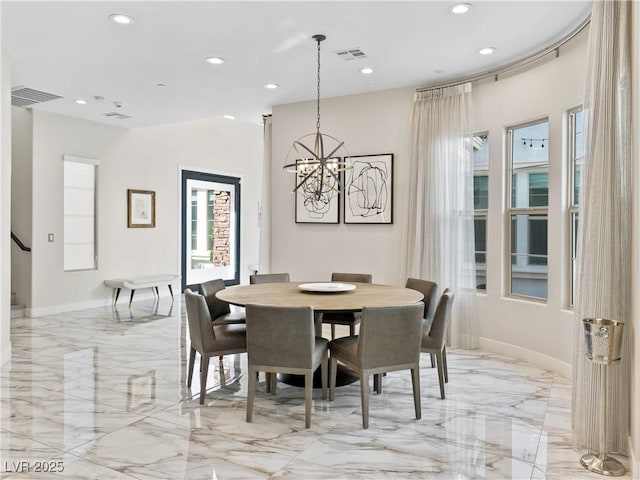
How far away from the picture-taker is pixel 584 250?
2.91 meters

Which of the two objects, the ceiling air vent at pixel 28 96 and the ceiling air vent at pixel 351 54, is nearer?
the ceiling air vent at pixel 351 54

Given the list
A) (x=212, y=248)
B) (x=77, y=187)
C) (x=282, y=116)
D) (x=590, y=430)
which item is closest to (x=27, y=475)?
(x=590, y=430)

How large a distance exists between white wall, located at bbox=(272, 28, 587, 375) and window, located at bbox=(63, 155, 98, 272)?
311 cm

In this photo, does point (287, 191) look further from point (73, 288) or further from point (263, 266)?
point (73, 288)

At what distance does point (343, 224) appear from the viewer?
6.09 metres

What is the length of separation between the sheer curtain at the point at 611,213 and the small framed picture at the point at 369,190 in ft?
9.94

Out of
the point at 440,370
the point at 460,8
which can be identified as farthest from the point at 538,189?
the point at 440,370

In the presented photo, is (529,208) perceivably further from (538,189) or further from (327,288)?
(327,288)

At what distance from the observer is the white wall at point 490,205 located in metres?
4.37

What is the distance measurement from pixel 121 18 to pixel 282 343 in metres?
2.77

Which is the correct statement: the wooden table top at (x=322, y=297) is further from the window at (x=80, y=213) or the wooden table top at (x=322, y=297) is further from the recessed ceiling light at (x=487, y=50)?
the window at (x=80, y=213)

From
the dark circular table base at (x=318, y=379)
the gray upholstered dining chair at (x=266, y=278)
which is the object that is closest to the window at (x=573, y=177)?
the dark circular table base at (x=318, y=379)

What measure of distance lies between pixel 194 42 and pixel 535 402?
4.03 m

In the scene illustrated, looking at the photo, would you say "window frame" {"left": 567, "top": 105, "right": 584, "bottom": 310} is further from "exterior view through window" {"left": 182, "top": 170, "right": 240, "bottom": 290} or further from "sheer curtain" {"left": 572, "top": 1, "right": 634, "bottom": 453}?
"exterior view through window" {"left": 182, "top": 170, "right": 240, "bottom": 290}
